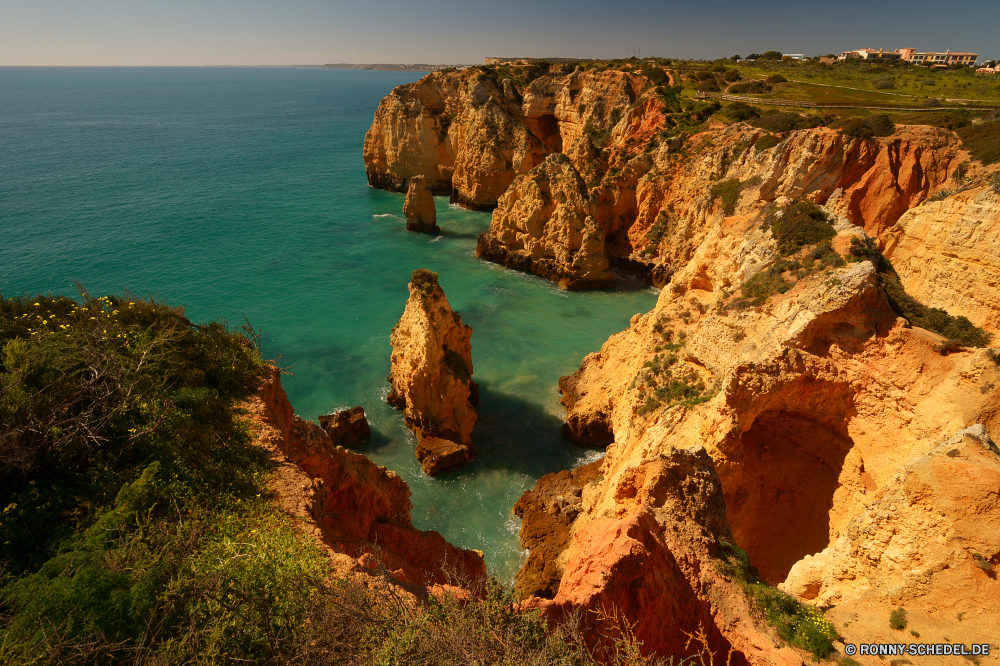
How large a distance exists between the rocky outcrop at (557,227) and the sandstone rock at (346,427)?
20803mm

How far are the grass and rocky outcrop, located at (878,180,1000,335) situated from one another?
12.2 m

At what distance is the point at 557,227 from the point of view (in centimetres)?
3744

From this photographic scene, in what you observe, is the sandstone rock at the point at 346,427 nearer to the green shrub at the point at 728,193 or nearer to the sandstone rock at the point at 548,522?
the sandstone rock at the point at 548,522

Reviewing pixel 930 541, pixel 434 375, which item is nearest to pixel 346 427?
pixel 434 375

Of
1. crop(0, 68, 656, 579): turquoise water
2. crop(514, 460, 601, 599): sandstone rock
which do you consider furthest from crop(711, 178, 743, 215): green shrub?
crop(514, 460, 601, 599): sandstone rock

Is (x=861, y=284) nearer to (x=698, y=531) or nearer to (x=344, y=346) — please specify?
(x=698, y=531)

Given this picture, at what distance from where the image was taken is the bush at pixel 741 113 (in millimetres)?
39906

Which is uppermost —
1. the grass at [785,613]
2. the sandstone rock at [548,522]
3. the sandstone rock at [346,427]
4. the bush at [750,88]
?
the bush at [750,88]

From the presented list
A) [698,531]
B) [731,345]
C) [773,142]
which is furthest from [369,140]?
[698,531]

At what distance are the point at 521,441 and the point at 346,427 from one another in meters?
8.00

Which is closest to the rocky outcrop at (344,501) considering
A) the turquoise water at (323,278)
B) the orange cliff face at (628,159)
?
the turquoise water at (323,278)

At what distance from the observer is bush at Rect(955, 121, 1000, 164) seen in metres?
22.8

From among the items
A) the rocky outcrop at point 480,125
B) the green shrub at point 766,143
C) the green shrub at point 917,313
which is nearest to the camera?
the green shrub at point 917,313

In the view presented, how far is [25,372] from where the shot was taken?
791 cm
